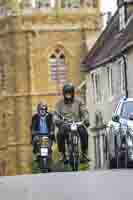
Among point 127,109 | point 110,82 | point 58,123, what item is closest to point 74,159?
point 58,123

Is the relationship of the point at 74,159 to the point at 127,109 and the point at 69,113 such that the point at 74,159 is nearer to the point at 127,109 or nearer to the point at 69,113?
the point at 69,113

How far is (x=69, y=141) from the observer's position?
727 inches

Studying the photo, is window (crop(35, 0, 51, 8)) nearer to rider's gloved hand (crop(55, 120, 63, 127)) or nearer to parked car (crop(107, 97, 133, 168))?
parked car (crop(107, 97, 133, 168))

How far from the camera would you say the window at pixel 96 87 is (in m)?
47.0

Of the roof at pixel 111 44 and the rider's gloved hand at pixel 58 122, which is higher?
the roof at pixel 111 44

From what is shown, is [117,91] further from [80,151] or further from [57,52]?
[57,52]

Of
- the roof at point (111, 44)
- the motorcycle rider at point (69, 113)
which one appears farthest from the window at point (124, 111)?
the roof at point (111, 44)

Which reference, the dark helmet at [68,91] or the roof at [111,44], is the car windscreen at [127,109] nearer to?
the dark helmet at [68,91]

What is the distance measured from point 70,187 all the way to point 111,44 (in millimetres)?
30003

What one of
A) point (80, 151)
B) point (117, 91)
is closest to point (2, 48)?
point (117, 91)

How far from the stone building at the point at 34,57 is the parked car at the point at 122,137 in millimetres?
51041

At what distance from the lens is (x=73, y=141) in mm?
18469

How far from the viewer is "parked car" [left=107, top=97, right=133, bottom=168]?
19828 millimetres

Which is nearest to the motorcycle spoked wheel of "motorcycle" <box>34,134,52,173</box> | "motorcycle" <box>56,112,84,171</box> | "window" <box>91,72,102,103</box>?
"motorcycle" <box>56,112,84,171</box>
